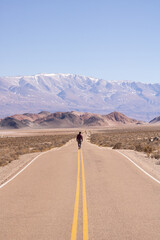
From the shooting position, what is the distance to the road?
8359 mm

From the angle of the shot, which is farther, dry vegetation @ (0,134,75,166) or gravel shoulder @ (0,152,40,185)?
dry vegetation @ (0,134,75,166)

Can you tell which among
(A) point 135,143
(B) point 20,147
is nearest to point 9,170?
(B) point 20,147

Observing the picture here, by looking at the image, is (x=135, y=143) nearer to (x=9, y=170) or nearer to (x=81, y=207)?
(x=9, y=170)

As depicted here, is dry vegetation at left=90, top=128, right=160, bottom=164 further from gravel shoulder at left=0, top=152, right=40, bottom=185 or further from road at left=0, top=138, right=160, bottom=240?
road at left=0, top=138, right=160, bottom=240

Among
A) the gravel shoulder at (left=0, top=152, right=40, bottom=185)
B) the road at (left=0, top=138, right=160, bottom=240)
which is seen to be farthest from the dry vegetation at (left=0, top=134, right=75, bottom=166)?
the road at (left=0, top=138, right=160, bottom=240)

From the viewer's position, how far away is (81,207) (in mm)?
11000

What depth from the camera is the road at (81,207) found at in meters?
8.36

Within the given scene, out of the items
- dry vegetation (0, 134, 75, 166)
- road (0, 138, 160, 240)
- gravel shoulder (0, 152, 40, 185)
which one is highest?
dry vegetation (0, 134, 75, 166)

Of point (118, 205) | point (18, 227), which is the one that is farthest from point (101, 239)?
point (118, 205)

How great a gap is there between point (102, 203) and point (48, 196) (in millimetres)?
2139

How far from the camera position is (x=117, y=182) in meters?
→ 15.8

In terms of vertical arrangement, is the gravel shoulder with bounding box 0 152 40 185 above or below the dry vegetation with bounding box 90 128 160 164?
below

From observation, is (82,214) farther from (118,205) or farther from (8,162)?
(8,162)

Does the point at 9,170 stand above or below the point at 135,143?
below
